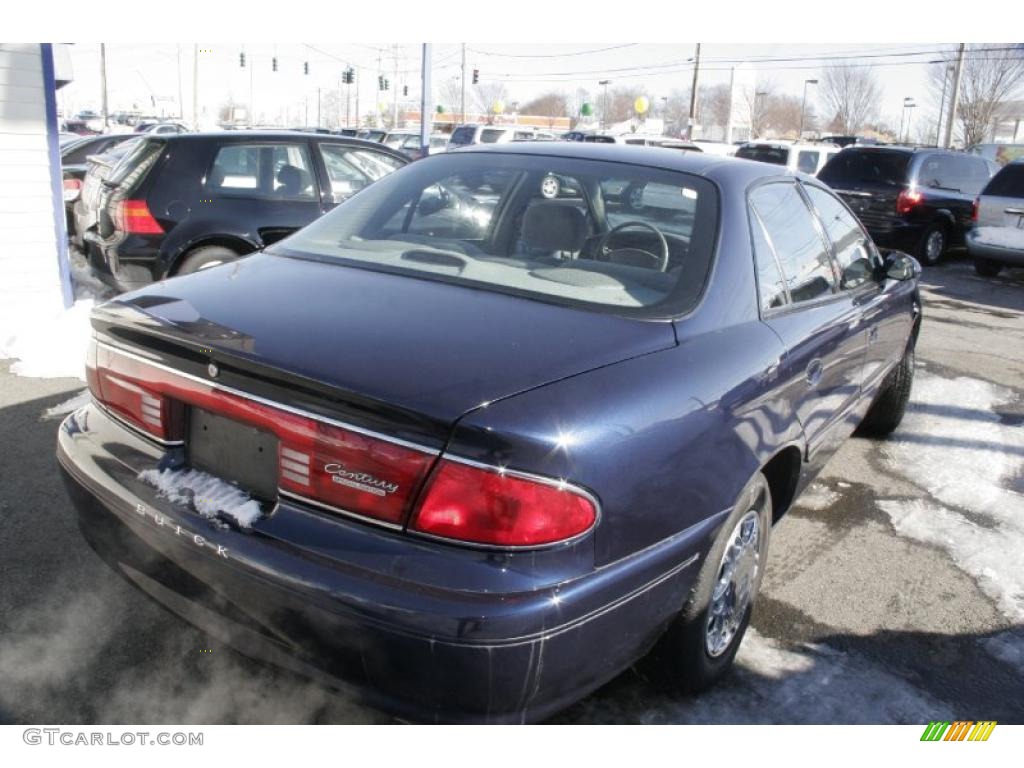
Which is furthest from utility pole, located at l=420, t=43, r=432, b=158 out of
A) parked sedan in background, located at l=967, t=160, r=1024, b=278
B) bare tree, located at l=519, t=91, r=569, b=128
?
bare tree, located at l=519, t=91, r=569, b=128

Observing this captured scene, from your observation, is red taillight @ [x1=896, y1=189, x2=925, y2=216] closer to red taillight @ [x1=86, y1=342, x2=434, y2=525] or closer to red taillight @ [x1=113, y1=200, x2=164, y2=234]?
red taillight @ [x1=113, y1=200, x2=164, y2=234]

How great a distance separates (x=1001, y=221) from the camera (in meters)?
11.3

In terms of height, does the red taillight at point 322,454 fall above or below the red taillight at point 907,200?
below

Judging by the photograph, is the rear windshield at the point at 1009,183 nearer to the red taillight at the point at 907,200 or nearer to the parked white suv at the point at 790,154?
the red taillight at the point at 907,200

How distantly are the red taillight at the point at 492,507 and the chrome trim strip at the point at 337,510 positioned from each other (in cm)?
9

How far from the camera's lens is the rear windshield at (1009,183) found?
11.3 meters

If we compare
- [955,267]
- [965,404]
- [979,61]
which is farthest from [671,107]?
[965,404]

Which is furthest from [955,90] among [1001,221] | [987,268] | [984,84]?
[1001,221]

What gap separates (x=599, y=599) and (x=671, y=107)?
314 ft

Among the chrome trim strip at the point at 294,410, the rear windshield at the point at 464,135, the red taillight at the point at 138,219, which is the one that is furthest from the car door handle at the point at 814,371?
the rear windshield at the point at 464,135

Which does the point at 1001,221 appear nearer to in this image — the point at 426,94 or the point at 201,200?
the point at 426,94

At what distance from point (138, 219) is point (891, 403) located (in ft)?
17.4

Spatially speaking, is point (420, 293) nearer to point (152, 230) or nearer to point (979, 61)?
point (152, 230)

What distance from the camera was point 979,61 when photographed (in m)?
35.1
